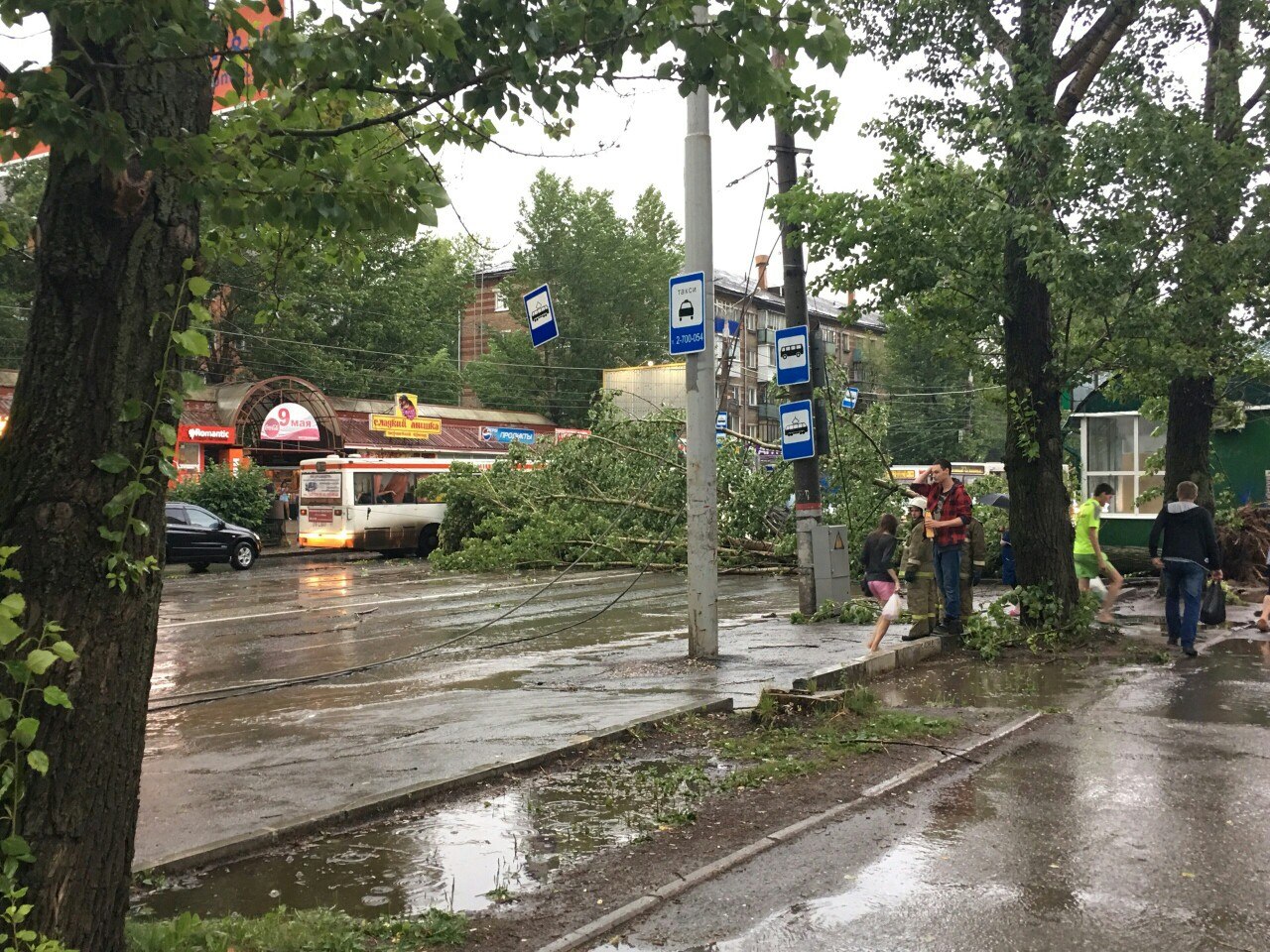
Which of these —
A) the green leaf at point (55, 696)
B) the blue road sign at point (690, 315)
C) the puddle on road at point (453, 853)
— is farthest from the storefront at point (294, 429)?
the green leaf at point (55, 696)

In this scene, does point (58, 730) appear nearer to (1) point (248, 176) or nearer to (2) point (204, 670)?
(1) point (248, 176)

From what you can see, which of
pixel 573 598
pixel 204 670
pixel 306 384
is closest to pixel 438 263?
pixel 306 384

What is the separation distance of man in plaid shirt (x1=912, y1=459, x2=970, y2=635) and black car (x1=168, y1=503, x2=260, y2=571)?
22.1m

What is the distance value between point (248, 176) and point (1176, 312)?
12.3 m

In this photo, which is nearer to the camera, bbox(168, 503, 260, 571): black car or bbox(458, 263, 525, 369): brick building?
bbox(168, 503, 260, 571): black car

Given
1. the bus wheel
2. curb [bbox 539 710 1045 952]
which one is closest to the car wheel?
the bus wheel

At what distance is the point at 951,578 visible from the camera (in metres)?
12.3

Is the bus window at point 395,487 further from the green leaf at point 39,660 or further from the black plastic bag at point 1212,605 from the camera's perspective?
the green leaf at point 39,660

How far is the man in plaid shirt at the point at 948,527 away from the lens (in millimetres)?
11883

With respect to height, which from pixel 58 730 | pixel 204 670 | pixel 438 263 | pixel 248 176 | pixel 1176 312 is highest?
pixel 438 263

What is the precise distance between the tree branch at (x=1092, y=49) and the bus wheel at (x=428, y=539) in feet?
79.6

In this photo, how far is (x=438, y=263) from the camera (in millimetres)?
55594

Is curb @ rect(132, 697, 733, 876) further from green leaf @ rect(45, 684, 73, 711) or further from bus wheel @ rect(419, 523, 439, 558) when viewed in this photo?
bus wheel @ rect(419, 523, 439, 558)

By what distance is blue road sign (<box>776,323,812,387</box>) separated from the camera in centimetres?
1379
